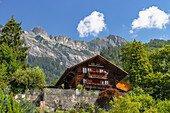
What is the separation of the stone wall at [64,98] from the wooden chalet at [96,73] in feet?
24.2

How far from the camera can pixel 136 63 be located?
47.1 m

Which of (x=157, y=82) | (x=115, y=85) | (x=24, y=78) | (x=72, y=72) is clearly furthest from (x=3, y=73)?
(x=157, y=82)

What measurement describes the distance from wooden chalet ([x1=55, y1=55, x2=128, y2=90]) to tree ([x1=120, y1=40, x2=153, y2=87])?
2.28 m

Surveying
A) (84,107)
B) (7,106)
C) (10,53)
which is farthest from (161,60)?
(7,106)

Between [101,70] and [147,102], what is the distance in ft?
51.1

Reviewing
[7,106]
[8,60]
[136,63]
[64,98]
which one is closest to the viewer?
[7,106]

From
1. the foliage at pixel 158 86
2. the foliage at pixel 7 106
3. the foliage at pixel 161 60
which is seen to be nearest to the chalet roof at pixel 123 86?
the foliage at pixel 158 86

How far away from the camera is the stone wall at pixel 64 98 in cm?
3191

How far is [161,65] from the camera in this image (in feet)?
150

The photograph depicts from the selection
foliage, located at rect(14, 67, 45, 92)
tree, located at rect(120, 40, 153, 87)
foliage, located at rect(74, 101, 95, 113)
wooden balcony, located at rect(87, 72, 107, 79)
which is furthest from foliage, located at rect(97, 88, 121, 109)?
tree, located at rect(120, 40, 153, 87)

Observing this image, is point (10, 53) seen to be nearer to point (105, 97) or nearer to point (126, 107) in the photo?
point (105, 97)

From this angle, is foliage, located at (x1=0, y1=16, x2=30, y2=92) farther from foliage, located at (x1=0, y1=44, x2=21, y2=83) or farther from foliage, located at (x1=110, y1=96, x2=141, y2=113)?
foliage, located at (x1=110, y1=96, x2=141, y2=113)

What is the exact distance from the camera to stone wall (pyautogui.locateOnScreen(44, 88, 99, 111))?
105 feet

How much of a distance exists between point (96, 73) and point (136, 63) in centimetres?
974
